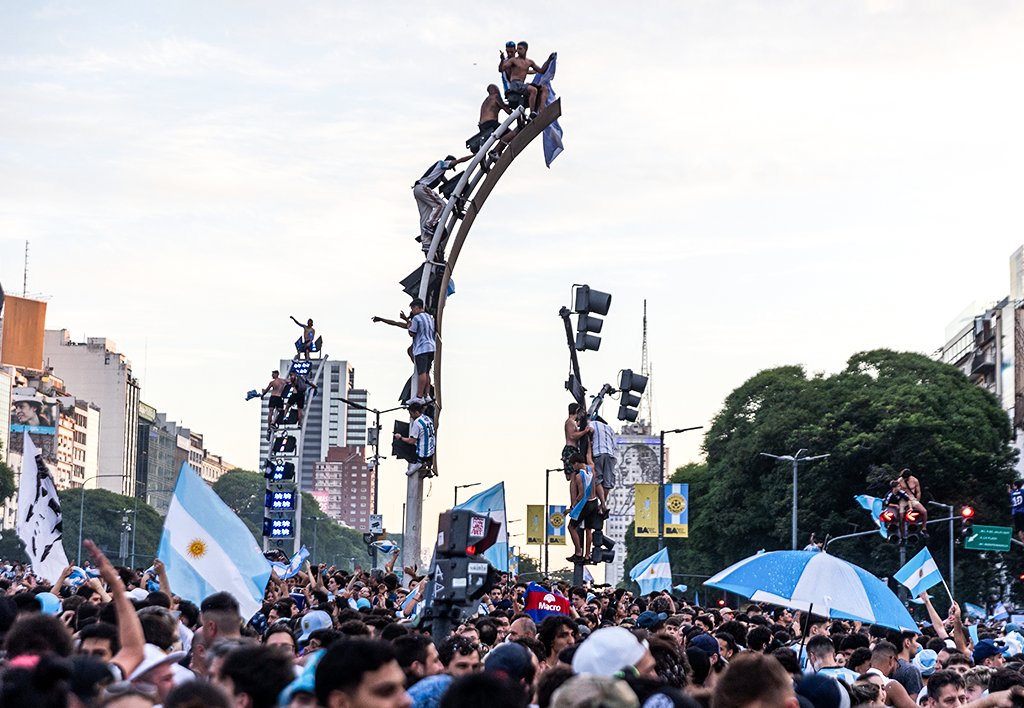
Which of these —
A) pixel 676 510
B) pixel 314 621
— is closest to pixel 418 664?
pixel 314 621

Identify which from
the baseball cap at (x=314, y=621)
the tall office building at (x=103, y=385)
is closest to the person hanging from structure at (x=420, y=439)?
the baseball cap at (x=314, y=621)

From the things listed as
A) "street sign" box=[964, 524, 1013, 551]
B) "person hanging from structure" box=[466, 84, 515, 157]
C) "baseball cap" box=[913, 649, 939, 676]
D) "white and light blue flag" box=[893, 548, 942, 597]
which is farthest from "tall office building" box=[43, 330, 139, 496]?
"baseball cap" box=[913, 649, 939, 676]

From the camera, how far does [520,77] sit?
2967 centimetres

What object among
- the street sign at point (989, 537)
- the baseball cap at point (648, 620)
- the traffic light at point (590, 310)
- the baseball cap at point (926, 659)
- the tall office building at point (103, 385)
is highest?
the tall office building at point (103, 385)

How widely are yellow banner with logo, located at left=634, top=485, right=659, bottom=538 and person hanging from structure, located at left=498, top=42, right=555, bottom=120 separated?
26190 mm

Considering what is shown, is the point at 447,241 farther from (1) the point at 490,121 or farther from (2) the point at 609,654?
(2) the point at 609,654

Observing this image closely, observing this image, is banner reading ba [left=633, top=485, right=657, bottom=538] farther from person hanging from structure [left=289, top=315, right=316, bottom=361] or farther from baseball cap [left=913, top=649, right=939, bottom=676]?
baseball cap [left=913, top=649, right=939, bottom=676]

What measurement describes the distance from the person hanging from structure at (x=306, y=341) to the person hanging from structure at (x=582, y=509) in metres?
21.9

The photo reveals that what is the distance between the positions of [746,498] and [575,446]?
41932 mm

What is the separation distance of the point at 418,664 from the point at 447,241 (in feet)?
61.9

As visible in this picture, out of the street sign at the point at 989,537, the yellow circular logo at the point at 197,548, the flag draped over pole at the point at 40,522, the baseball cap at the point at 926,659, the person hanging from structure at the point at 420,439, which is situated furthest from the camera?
the street sign at the point at 989,537

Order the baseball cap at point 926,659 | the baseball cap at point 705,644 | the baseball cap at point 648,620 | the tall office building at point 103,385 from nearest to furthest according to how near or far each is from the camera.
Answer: the baseball cap at point 705,644, the baseball cap at point 926,659, the baseball cap at point 648,620, the tall office building at point 103,385

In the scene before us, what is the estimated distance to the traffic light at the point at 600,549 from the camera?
32.2 metres

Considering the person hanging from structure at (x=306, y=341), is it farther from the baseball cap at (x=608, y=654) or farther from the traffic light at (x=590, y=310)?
the baseball cap at (x=608, y=654)
